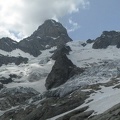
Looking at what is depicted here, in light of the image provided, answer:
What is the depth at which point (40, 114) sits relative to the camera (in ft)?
293

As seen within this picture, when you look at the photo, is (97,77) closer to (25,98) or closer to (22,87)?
(25,98)

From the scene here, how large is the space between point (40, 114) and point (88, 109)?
23868mm

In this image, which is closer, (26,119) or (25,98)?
(26,119)

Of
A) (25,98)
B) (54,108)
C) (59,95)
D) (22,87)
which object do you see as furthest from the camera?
(22,87)

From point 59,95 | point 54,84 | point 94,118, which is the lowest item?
point 94,118

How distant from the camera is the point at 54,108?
8750cm

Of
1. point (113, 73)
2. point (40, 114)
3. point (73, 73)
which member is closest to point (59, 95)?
point (113, 73)

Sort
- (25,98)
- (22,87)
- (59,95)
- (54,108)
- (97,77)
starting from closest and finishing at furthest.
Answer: (54,108)
(59,95)
(97,77)
(25,98)
(22,87)

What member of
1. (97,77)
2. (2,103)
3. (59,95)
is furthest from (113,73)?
(2,103)

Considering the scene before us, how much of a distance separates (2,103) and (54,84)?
38546mm

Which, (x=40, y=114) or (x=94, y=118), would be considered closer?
(x=94, y=118)

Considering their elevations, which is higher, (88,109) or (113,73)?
(113,73)

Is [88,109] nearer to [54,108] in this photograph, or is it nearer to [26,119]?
[54,108]

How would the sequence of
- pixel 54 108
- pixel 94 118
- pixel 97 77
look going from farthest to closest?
pixel 97 77 < pixel 54 108 < pixel 94 118
